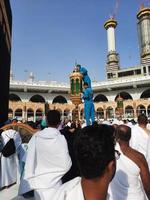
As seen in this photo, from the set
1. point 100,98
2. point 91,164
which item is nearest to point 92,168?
point 91,164

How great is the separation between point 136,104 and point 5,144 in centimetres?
3461

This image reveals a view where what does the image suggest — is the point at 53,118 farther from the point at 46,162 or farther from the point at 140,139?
the point at 140,139

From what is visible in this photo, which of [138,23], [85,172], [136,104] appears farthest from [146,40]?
[85,172]

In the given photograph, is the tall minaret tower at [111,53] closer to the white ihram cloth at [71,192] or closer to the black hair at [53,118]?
the black hair at [53,118]

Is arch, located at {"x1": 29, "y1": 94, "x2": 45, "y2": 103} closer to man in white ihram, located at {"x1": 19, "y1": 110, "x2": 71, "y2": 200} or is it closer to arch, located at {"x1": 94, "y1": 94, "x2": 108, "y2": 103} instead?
arch, located at {"x1": 94, "y1": 94, "x2": 108, "y2": 103}

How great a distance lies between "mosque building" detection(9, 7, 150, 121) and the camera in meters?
37.8

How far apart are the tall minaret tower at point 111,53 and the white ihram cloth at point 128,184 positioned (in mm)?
48146

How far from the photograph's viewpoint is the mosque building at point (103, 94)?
3781 centimetres

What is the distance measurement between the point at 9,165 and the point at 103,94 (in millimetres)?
39911

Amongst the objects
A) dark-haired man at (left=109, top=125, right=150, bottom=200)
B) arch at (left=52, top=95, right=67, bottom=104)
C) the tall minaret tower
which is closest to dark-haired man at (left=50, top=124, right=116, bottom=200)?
dark-haired man at (left=109, top=125, right=150, bottom=200)

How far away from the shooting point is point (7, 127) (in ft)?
18.2

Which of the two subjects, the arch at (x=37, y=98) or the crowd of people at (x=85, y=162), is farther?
the arch at (x=37, y=98)

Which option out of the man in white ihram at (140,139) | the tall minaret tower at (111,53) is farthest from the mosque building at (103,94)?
the man in white ihram at (140,139)

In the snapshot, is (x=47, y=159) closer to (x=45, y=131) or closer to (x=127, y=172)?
(x=45, y=131)
